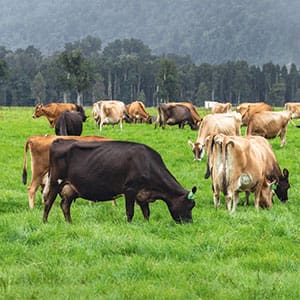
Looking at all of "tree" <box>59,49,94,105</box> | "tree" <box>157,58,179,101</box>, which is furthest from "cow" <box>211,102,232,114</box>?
"tree" <box>157,58,179,101</box>

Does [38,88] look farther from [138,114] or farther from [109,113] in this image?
[109,113]

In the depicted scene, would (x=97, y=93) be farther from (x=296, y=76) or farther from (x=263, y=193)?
(x=263, y=193)

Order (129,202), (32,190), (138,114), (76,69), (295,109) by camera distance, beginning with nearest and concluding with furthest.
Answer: (129,202) < (32,190) < (138,114) < (295,109) < (76,69)

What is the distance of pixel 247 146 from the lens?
11.6 m

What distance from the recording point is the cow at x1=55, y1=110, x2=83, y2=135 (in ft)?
73.7

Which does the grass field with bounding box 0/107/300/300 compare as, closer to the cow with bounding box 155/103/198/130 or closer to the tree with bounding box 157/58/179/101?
the cow with bounding box 155/103/198/130

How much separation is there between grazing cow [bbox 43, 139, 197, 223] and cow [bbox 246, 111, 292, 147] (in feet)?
43.2

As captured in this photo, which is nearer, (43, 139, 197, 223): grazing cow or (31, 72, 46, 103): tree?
(43, 139, 197, 223): grazing cow

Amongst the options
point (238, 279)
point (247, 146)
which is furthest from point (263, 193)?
point (238, 279)

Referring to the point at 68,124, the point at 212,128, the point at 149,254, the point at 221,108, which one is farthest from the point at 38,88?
the point at 149,254

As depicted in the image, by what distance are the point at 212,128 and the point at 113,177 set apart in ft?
36.2

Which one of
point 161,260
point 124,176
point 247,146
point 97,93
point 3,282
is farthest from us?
point 97,93

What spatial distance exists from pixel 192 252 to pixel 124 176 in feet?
7.81

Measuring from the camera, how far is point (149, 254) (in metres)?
8.02
